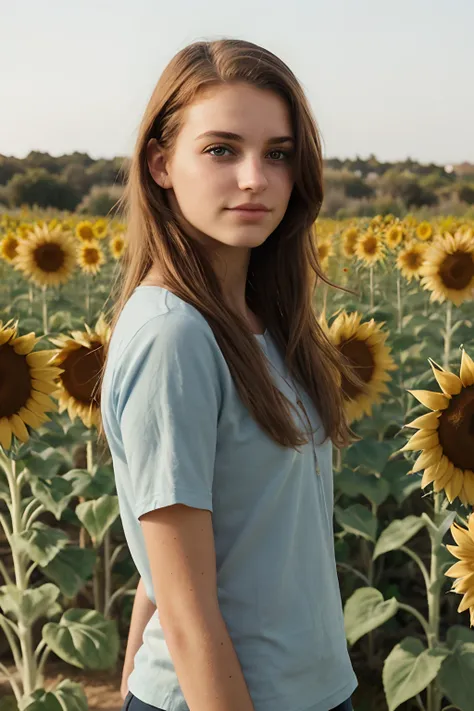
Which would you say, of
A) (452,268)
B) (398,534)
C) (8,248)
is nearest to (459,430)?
(398,534)

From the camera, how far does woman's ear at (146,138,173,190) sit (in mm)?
1688

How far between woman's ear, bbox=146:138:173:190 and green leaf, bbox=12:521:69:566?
1.89 metres

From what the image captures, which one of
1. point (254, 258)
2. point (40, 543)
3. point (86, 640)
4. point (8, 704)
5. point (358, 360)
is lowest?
point (8, 704)

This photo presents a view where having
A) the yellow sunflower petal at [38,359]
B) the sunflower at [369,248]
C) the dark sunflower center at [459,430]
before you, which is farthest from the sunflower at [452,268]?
the sunflower at [369,248]

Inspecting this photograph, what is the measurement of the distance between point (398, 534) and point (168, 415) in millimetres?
2144

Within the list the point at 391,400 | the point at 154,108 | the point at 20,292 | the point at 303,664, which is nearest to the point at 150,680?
the point at 303,664

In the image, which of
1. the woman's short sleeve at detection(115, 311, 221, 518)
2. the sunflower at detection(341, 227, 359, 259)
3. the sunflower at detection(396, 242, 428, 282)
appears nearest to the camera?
the woman's short sleeve at detection(115, 311, 221, 518)

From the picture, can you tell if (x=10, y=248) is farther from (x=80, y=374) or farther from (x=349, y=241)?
(x=80, y=374)

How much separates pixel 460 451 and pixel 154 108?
1247 mm

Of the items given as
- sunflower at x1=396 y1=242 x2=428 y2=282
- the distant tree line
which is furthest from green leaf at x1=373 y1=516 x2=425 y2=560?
the distant tree line

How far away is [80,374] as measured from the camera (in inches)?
152

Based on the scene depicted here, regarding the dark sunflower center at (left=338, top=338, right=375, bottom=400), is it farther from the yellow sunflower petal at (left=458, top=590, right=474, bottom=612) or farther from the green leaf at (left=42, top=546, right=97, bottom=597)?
the yellow sunflower petal at (left=458, top=590, right=474, bottom=612)

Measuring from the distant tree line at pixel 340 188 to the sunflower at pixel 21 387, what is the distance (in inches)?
1131

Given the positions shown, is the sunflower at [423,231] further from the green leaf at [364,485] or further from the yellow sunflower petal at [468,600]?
the yellow sunflower petal at [468,600]
